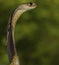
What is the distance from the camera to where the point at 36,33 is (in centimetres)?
438

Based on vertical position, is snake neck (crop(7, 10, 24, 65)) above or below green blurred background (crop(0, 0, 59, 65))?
above

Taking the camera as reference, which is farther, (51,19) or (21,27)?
(51,19)

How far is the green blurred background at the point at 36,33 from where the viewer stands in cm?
416

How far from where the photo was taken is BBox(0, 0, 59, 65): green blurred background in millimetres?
4156

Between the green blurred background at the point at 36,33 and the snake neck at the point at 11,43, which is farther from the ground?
the snake neck at the point at 11,43

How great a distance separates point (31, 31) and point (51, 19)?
13.5 inches

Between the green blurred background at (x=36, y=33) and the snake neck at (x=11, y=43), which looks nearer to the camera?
the snake neck at (x=11, y=43)

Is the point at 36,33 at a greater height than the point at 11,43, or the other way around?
the point at 11,43

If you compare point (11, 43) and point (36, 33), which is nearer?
point (11, 43)

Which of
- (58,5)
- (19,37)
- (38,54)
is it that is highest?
(58,5)

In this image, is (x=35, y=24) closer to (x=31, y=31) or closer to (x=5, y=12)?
(x=31, y=31)

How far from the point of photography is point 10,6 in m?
4.20

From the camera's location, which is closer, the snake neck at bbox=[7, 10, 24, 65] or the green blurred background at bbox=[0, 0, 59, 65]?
the snake neck at bbox=[7, 10, 24, 65]

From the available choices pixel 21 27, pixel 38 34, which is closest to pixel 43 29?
pixel 38 34
